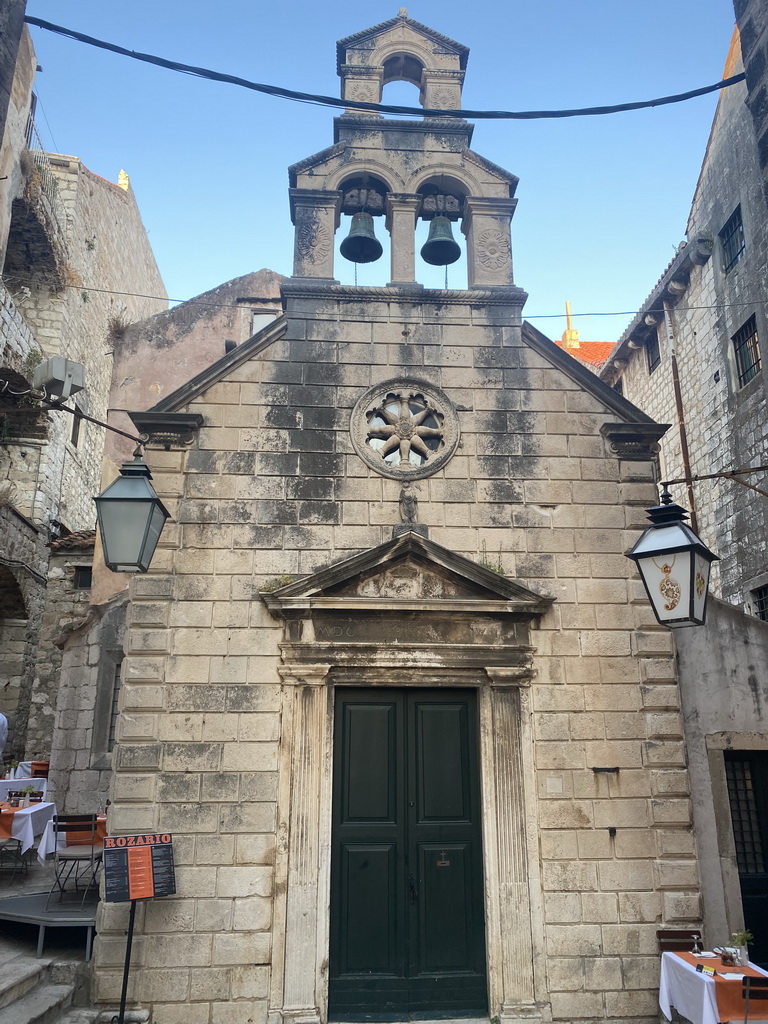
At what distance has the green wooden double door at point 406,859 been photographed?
671cm

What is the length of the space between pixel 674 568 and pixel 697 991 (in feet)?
10.9

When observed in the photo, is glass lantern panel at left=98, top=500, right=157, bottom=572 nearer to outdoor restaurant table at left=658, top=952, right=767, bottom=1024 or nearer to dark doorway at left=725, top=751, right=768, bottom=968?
outdoor restaurant table at left=658, top=952, right=767, bottom=1024

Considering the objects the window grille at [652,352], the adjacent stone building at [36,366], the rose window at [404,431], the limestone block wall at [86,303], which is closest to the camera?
the rose window at [404,431]

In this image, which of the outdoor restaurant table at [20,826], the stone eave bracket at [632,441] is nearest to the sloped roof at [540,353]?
the stone eave bracket at [632,441]

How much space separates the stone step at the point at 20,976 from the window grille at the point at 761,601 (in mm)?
10806

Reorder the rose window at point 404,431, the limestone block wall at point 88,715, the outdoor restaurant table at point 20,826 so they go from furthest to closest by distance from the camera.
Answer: the limestone block wall at point 88,715 → the outdoor restaurant table at point 20,826 → the rose window at point 404,431

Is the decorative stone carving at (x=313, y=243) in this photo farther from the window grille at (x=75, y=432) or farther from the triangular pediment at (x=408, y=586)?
the window grille at (x=75, y=432)

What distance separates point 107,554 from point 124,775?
2080 millimetres

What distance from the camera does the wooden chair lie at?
267 inches

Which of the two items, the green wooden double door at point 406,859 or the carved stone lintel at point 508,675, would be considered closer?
the green wooden double door at point 406,859

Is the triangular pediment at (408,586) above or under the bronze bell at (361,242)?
under

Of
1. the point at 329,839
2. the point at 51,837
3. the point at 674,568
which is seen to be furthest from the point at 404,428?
the point at 51,837

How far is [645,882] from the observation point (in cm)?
695

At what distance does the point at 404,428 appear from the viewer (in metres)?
8.05
